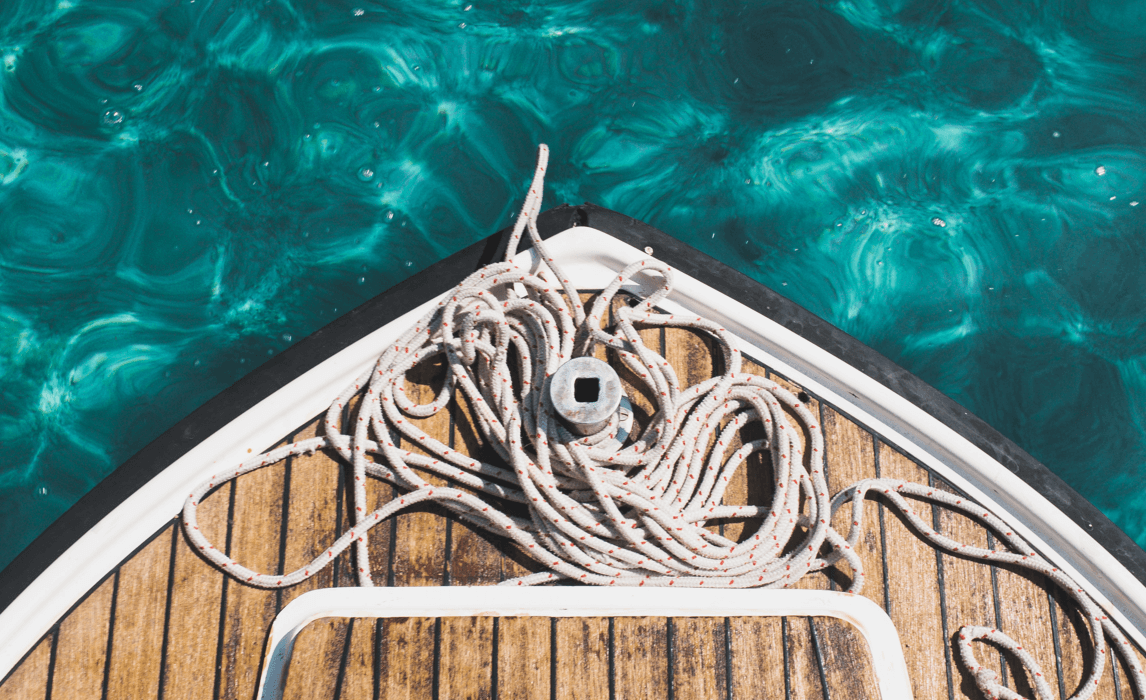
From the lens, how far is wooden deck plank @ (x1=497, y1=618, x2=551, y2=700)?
1787 millimetres

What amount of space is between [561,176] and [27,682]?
2.96m

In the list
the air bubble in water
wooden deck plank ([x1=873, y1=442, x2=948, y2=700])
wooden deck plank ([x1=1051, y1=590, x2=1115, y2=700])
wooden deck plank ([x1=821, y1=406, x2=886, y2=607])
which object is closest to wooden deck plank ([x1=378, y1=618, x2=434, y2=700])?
wooden deck plank ([x1=821, y1=406, x2=886, y2=607])

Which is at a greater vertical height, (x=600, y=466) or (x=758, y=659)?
(x=600, y=466)

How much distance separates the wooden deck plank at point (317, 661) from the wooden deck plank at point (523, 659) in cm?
37

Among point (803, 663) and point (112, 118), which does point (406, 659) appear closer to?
point (803, 663)

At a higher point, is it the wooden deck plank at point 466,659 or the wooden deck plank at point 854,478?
the wooden deck plank at point 854,478

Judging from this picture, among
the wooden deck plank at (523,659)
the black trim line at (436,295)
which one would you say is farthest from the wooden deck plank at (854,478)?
the wooden deck plank at (523,659)

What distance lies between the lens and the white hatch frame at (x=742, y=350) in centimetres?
202

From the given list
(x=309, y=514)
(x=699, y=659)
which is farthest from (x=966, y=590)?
(x=309, y=514)

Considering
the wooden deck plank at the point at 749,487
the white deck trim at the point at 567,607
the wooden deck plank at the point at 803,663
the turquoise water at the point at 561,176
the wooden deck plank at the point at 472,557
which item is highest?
the turquoise water at the point at 561,176

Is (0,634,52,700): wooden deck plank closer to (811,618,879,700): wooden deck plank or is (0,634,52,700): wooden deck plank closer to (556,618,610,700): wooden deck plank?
(556,618,610,700): wooden deck plank

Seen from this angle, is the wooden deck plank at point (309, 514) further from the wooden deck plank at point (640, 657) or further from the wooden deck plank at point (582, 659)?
the wooden deck plank at point (640, 657)

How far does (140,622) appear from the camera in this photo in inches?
Answer: 79.0

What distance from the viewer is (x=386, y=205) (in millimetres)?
3920
